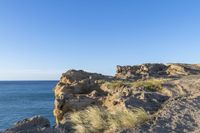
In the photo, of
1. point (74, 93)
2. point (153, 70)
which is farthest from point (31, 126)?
point (153, 70)

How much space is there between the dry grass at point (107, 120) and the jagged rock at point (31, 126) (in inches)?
41.3

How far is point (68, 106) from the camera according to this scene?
18.2 meters

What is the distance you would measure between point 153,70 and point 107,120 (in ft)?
87.4

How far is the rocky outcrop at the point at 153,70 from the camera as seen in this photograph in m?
34.5

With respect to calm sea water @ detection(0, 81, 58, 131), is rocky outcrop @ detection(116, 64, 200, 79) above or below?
above

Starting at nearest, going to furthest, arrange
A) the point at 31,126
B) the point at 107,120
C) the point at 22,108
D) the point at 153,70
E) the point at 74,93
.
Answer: the point at 31,126 < the point at 107,120 < the point at 74,93 < the point at 153,70 < the point at 22,108

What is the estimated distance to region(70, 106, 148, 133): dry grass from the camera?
1020cm

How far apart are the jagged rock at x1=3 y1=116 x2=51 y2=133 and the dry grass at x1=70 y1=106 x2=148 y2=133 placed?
3.44ft

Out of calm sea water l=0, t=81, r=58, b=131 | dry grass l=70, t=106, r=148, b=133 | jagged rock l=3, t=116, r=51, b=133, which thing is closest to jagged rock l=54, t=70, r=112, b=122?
dry grass l=70, t=106, r=148, b=133

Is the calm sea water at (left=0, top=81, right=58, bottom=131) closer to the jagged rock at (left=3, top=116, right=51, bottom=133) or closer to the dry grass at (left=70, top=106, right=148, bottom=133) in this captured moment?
the jagged rock at (left=3, top=116, right=51, bottom=133)

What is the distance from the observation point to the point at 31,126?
10.7 meters

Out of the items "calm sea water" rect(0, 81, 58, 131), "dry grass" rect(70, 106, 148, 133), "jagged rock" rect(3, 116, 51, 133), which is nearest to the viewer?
"jagged rock" rect(3, 116, 51, 133)

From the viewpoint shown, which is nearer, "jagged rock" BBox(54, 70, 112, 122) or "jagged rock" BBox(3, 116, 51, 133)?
"jagged rock" BBox(3, 116, 51, 133)

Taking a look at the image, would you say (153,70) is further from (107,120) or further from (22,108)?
(22,108)
